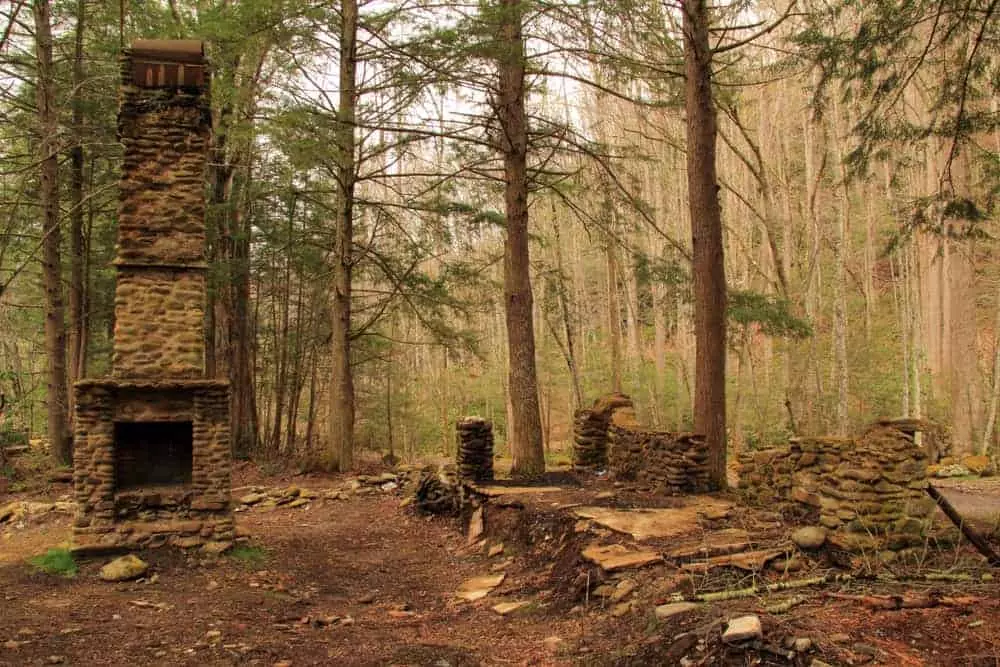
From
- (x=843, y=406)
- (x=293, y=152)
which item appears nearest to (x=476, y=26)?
(x=293, y=152)

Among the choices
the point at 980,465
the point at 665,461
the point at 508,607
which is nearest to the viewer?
the point at 508,607

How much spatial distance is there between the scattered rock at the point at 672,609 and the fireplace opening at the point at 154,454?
6.64m

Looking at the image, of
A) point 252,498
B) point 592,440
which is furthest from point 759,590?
point 252,498

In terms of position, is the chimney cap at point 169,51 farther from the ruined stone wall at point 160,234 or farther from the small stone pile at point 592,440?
the small stone pile at point 592,440

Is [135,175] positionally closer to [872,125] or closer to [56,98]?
[56,98]

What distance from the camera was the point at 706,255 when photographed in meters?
9.63

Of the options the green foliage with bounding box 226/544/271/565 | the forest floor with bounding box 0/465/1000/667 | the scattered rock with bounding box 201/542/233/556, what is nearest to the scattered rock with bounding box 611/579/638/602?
the forest floor with bounding box 0/465/1000/667

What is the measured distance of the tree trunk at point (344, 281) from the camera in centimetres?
1387

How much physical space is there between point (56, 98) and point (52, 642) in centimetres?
1293

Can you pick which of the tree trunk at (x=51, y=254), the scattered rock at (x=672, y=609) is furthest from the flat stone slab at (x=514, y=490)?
the tree trunk at (x=51, y=254)

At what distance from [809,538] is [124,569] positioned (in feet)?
23.4

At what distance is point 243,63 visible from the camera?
16422 mm

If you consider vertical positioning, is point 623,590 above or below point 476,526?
above

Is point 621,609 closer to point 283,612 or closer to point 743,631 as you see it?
point 743,631
